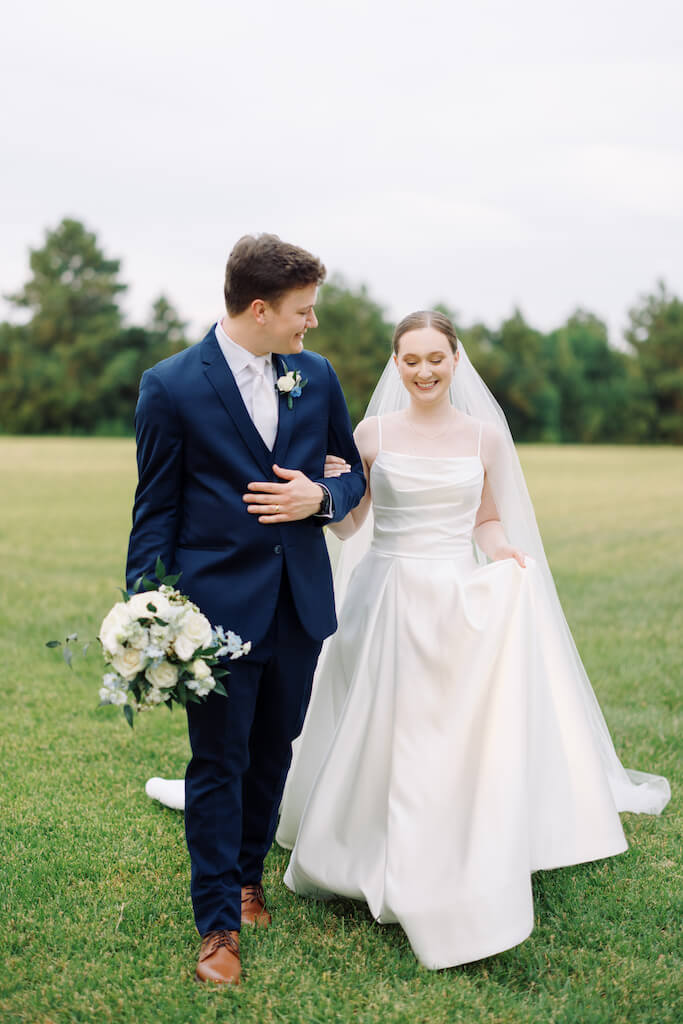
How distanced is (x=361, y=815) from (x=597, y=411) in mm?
57275

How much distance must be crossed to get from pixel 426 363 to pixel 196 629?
168 centimetres

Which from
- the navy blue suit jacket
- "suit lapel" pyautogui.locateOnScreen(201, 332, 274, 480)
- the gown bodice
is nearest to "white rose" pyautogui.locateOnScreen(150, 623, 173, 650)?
the navy blue suit jacket

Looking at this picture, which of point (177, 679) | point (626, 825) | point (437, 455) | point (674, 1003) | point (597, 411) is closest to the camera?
point (177, 679)

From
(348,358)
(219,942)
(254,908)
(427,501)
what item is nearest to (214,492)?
(427,501)

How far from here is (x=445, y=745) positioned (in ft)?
12.8

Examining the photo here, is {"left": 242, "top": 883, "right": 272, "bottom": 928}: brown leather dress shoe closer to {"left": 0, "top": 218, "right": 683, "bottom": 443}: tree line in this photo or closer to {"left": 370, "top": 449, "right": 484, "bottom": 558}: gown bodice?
{"left": 370, "top": 449, "right": 484, "bottom": 558}: gown bodice

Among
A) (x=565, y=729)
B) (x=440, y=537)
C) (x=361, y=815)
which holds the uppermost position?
(x=440, y=537)

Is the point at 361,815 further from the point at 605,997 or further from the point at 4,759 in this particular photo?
the point at 4,759

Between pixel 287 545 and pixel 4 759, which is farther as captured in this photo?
pixel 4 759

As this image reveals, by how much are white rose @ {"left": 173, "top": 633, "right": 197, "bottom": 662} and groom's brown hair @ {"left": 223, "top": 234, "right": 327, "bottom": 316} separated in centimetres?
117

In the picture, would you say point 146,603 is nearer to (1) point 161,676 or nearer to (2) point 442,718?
(1) point 161,676

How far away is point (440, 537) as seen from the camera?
14.0 feet

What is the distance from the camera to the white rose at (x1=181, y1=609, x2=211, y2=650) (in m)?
3.08

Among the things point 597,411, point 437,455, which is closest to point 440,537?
point 437,455
